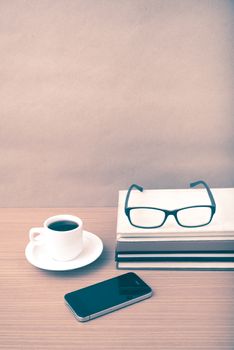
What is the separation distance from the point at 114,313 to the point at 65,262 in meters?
0.15

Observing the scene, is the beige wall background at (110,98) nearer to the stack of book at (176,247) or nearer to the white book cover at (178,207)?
the white book cover at (178,207)

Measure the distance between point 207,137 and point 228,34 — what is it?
0.22 meters

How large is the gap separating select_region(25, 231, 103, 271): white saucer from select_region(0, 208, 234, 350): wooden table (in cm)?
1

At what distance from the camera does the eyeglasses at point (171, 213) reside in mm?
778

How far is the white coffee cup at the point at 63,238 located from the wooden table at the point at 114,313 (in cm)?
3

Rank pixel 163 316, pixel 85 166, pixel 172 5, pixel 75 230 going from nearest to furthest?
pixel 163 316
pixel 75 230
pixel 172 5
pixel 85 166

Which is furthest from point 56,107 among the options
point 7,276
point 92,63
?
point 7,276

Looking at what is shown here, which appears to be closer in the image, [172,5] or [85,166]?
[172,5]

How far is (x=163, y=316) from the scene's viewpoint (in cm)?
65

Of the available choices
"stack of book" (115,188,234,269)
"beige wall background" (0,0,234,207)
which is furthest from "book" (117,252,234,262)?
"beige wall background" (0,0,234,207)

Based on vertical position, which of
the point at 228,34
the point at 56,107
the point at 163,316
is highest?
the point at 228,34

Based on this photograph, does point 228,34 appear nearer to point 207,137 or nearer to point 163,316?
point 207,137

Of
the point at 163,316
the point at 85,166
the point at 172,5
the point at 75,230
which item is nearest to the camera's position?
the point at 163,316

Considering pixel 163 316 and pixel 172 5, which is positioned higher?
pixel 172 5
